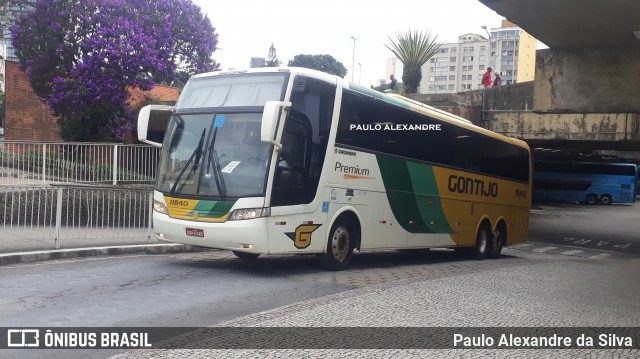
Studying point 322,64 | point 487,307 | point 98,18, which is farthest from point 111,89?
point 322,64

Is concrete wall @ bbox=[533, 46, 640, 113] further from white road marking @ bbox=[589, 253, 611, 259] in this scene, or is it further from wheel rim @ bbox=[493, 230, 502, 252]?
white road marking @ bbox=[589, 253, 611, 259]

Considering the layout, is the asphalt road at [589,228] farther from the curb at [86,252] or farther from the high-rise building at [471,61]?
the high-rise building at [471,61]

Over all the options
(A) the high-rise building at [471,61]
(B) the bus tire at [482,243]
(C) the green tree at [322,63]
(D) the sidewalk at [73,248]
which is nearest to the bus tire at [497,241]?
(B) the bus tire at [482,243]

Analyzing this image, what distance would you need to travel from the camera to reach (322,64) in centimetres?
7738

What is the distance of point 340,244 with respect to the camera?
11.3m

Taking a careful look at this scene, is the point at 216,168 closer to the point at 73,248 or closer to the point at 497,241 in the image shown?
the point at 73,248

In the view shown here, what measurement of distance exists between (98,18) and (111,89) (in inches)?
102

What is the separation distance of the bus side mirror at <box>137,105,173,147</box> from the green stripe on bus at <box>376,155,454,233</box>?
3.90 metres

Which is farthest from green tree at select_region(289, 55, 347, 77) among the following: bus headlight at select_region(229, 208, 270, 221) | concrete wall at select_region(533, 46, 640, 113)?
bus headlight at select_region(229, 208, 270, 221)

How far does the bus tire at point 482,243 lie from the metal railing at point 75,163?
8.83 meters

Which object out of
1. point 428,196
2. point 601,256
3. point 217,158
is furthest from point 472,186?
point 601,256

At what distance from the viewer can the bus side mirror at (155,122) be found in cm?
1106

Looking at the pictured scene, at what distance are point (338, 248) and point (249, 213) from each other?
6.86ft

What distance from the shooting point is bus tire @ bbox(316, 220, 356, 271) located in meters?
11.1
